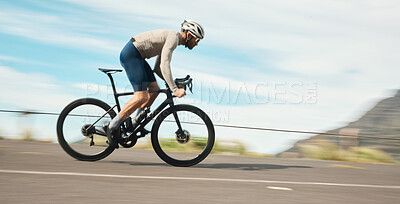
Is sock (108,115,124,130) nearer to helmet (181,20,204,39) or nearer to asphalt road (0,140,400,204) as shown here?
asphalt road (0,140,400,204)

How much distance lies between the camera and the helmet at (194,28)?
256 inches

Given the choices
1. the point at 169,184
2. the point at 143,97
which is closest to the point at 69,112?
the point at 143,97

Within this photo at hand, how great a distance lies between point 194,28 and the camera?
21.4 ft

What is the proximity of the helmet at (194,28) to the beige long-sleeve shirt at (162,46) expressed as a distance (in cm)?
15

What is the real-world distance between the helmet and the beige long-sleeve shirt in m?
0.15

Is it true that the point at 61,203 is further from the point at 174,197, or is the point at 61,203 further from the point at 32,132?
the point at 32,132

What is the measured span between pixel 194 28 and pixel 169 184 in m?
2.42

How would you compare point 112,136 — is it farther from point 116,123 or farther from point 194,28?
point 194,28

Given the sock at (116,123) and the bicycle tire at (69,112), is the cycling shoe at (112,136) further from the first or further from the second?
the bicycle tire at (69,112)

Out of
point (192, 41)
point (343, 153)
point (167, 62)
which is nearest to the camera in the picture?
point (167, 62)

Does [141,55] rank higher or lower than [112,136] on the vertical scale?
higher

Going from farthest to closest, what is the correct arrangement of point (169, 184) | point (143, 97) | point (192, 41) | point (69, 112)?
point (69, 112)
point (192, 41)
point (143, 97)
point (169, 184)

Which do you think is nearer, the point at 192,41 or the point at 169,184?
the point at 169,184

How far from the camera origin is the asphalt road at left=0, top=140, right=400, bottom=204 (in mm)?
4254
